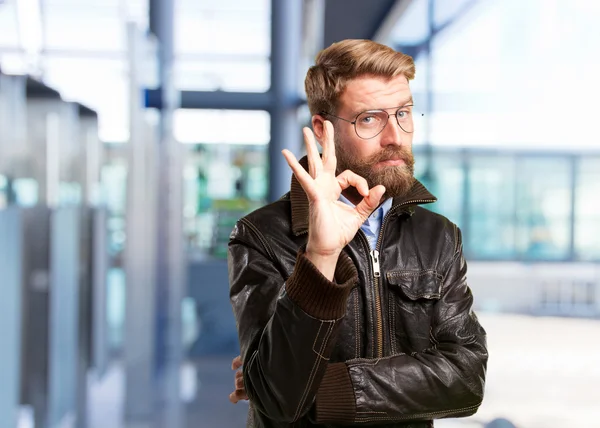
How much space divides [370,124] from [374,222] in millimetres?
210

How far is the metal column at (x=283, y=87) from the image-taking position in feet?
22.4

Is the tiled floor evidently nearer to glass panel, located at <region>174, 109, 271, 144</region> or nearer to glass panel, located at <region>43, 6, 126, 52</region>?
glass panel, located at <region>174, 109, 271, 144</region>

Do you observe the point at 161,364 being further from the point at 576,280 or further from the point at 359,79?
the point at 359,79

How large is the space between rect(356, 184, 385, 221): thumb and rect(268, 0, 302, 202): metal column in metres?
5.44

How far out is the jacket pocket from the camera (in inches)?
56.1

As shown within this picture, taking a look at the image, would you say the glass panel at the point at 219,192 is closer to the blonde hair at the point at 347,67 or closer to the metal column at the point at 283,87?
the metal column at the point at 283,87

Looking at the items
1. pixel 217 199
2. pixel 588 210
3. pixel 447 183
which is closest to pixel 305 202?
pixel 588 210

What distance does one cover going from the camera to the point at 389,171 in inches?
55.6

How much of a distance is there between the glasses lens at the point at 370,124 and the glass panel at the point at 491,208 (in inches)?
72.9

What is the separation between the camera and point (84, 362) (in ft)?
14.5

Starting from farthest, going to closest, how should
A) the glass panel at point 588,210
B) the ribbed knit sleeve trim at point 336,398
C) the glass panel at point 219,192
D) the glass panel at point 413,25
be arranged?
the glass panel at point 219,192 < the glass panel at point 413,25 < the glass panel at point 588,210 < the ribbed knit sleeve trim at point 336,398

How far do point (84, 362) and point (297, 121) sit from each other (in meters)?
3.34

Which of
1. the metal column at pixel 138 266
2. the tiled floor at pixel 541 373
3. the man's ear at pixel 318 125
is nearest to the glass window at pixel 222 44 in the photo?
the metal column at pixel 138 266

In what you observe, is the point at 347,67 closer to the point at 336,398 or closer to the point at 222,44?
the point at 336,398
